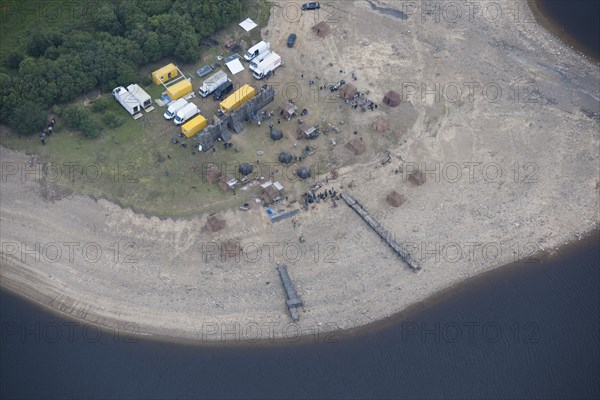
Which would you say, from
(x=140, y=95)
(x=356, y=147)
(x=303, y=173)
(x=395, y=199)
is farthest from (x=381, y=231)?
(x=140, y=95)

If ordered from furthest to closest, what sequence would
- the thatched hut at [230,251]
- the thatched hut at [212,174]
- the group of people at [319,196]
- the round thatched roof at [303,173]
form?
the round thatched roof at [303,173], the thatched hut at [212,174], the group of people at [319,196], the thatched hut at [230,251]

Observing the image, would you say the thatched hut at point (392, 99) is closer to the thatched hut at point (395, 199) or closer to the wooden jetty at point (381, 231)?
the thatched hut at point (395, 199)

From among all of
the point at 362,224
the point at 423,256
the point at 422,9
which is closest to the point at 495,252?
the point at 423,256

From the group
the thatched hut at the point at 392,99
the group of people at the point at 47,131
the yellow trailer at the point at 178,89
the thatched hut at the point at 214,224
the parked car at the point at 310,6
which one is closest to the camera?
the thatched hut at the point at 214,224

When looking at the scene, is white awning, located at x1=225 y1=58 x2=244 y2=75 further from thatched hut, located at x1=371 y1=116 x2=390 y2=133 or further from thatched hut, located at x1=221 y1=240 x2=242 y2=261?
thatched hut, located at x1=221 y1=240 x2=242 y2=261

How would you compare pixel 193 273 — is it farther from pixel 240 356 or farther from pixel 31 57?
pixel 31 57

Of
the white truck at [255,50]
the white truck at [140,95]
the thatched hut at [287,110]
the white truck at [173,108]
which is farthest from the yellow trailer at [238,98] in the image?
the white truck at [140,95]

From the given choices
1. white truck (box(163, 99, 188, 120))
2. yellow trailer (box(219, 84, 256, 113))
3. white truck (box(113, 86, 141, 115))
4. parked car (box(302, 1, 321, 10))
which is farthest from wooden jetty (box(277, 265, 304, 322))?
parked car (box(302, 1, 321, 10))
